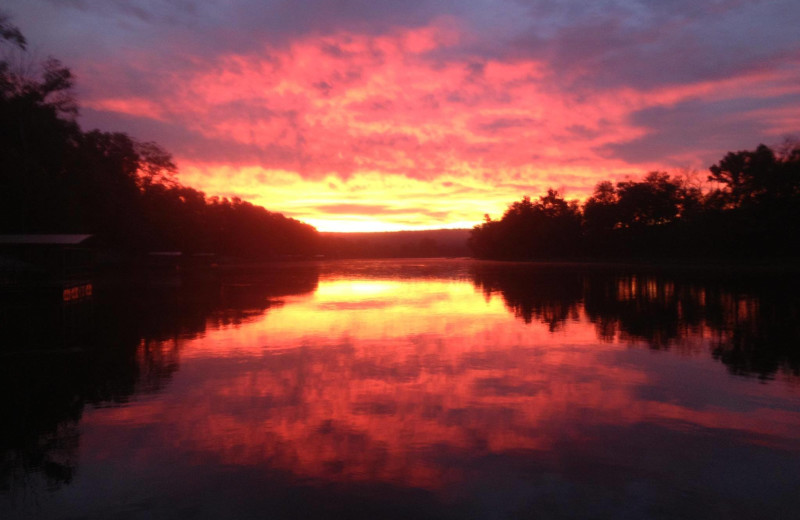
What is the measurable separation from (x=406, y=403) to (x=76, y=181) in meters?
40.7

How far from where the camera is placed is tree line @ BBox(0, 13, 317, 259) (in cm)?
3472

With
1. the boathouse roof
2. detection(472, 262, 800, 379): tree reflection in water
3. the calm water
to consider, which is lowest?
the calm water

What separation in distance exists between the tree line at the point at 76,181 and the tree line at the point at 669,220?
5128 centimetres

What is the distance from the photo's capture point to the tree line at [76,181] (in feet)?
114

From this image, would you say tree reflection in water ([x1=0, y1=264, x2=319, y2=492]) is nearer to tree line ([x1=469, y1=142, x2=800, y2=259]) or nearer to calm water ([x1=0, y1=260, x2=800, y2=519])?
calm water ([x1=0, y1=260, x2=800, y2=519])

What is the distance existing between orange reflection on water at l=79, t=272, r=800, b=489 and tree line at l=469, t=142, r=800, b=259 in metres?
51.5

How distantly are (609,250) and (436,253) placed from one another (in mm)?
74738

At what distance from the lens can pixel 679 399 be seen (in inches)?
314

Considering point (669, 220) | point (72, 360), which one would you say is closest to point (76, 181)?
point (72, 360)

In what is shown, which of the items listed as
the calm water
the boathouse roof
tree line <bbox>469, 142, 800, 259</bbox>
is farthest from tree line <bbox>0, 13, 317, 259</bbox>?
tree line <bbox>469, 142, 800, 259</bbox>

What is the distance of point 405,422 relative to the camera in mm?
7031

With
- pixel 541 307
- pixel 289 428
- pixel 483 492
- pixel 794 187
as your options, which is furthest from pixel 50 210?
pixel 794 187

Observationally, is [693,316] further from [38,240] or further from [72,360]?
[38,240]

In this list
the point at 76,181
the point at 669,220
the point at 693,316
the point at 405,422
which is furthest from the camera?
the point at 669,220
